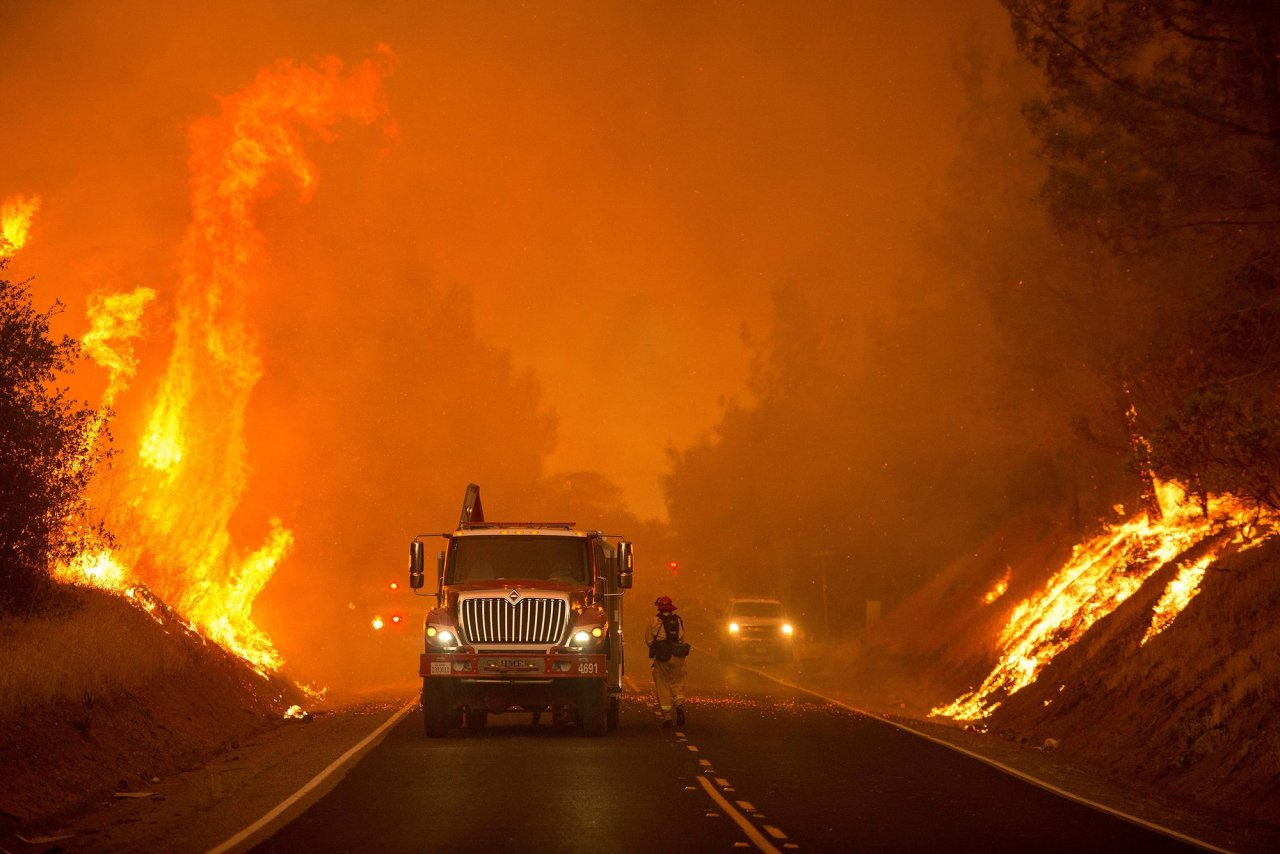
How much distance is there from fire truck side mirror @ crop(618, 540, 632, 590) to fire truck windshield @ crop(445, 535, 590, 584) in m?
0.55

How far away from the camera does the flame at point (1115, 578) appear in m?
27.0

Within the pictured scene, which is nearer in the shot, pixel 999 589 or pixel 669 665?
pixel 669 665

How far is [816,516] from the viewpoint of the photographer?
66.3 meters

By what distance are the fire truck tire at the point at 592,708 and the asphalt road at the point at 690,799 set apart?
0.99 feet

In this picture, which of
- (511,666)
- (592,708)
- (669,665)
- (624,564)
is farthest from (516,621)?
(669,665)

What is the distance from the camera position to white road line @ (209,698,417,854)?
1304cm

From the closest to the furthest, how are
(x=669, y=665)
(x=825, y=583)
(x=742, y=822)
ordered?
(x=742, y=822), (x=669, y=665), (x=825, y=583)

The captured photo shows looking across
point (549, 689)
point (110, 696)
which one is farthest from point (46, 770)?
point (549, 689)

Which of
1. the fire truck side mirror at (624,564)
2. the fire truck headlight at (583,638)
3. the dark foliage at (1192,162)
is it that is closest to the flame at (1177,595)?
the dark foliage at (1192,162)

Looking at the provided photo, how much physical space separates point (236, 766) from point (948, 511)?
3673 cm

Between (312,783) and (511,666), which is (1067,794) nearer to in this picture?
(312,783)

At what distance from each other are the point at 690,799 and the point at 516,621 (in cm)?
781

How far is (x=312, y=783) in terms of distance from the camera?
17.3 m

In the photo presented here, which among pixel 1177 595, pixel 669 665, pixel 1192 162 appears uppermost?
pixel 1192 162
